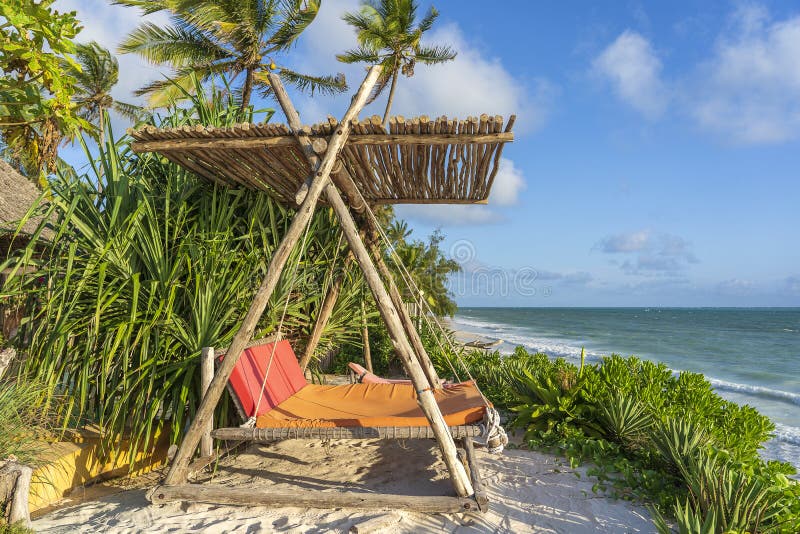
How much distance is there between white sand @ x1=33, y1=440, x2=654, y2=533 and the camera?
2.59 m

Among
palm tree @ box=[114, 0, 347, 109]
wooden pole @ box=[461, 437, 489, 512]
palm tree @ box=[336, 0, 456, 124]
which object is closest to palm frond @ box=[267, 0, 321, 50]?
palm tree @ box=[114, 0, 347, 109]

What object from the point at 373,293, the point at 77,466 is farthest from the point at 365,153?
the point at 77,466

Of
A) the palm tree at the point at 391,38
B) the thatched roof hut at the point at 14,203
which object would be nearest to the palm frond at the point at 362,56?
the palm tree at the point at 391,38

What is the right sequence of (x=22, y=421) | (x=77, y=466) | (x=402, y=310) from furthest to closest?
(x=402, y=310)
(x=77, y=466)
(x=22, y=421)

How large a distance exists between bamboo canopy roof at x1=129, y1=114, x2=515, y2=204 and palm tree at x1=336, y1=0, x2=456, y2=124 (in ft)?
33.0

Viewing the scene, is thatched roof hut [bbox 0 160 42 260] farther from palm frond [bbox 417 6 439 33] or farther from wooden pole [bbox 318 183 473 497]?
palm frond [bbox 417 6 439 33]

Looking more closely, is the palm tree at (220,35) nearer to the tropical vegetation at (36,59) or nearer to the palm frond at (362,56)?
the palm frond at (362,56)

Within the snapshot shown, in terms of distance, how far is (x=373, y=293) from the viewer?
3148 mm

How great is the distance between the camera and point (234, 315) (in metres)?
3.90

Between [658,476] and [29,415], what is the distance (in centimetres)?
387

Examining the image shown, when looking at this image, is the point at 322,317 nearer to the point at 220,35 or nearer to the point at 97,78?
the point at 220,35

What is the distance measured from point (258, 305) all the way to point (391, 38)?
1246 centimetres

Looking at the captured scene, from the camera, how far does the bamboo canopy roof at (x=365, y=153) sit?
121 inches

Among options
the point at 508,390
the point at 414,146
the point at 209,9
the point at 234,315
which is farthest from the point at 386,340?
the point at 209,9
